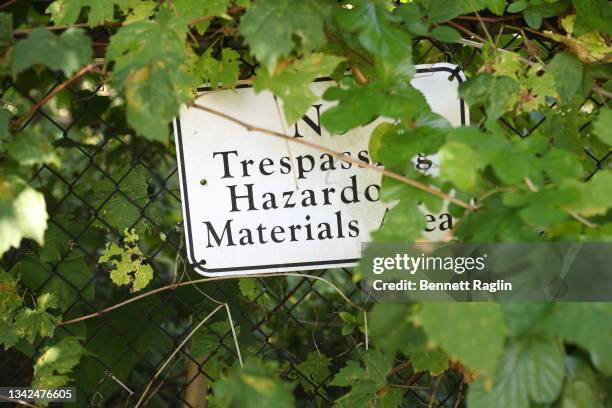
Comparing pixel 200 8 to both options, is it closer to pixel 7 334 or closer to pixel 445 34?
pixel 445 34

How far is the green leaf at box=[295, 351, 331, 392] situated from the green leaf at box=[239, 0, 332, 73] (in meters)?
0.87

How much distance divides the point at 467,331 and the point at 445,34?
671 mm

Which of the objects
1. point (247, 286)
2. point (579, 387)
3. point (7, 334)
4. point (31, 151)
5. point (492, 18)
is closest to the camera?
point (579, 387)

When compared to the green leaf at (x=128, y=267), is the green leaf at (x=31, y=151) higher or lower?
higher

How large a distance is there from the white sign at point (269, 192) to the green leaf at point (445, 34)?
0.22m

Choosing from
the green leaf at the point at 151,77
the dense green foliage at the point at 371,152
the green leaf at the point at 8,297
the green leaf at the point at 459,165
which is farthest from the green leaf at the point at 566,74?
Result: the green leaf at the point at 8,297

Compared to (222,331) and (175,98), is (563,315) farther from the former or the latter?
(222,331)

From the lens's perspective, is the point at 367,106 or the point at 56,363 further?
the point at 56,363

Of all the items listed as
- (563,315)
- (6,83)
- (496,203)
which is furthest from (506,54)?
(6,83)

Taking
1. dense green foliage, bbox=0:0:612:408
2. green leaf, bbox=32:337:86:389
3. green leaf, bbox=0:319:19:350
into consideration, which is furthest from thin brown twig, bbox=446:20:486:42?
green leaf, bbox=0:319:19:350

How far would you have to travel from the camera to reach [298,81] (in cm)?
117

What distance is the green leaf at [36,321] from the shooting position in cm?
157

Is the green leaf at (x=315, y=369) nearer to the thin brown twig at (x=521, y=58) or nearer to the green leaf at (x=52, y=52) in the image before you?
the thin brown twig at (x=521, y=58)

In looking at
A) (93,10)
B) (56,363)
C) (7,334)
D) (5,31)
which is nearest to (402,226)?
(93,10)
